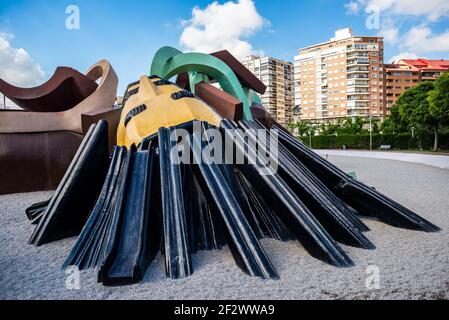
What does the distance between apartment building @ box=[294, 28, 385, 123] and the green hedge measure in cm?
2977

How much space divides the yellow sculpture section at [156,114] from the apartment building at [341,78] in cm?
6672

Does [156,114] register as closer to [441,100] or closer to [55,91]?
[55,91]

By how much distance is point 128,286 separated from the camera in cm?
355

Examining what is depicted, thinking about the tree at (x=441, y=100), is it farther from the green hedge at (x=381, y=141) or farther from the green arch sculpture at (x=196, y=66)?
the green arch sculpture at (x=196, y=66)

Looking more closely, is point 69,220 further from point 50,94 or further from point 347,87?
point 347,87

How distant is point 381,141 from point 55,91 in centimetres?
3385

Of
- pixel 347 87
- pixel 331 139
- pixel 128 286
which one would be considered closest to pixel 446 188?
pixel 128 286

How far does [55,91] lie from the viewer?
11.4 m

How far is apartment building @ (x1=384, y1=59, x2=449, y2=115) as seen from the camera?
72.2 meters

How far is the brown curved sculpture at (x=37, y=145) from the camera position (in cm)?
1008

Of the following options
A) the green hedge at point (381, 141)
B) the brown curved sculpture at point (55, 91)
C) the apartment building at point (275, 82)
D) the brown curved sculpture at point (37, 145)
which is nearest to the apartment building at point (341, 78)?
the apartment building at point (275, 82)

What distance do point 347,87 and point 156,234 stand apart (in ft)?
248

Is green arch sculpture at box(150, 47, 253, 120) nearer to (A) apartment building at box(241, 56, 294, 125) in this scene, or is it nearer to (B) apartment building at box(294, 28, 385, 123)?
(B) apartment building at box(294, 28, 385, 123)

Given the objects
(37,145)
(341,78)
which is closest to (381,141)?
(37,145)
